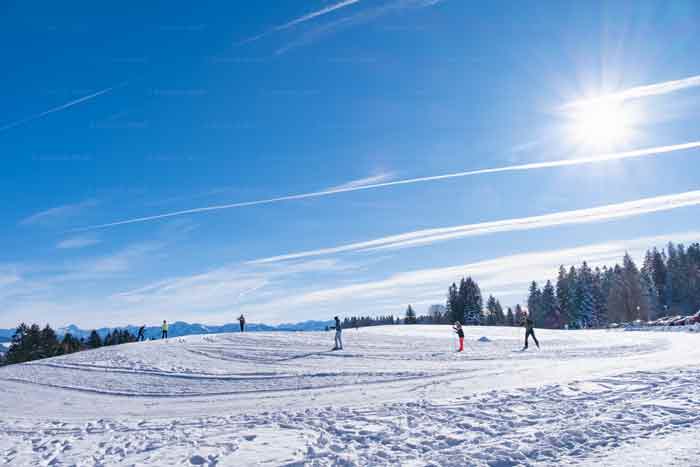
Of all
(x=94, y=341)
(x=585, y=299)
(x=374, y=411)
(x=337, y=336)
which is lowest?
(x=94, y=341)

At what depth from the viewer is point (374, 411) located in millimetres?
11469

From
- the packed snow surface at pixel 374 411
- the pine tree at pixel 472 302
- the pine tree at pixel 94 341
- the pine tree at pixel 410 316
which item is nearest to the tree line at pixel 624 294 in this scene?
the pine tree at pixel 472 302

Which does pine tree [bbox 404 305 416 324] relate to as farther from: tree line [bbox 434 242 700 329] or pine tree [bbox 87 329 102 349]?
pine tree [bbox 87 329 102 349]

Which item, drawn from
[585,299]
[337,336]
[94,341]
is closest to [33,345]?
[94,341]

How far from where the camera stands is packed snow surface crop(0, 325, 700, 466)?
8219 millimetres

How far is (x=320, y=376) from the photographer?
18.1 m

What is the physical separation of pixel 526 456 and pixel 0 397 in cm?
2232

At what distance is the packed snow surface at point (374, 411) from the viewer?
27.0 ft

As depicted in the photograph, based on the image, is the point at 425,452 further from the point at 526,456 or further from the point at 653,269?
the point at 653,269

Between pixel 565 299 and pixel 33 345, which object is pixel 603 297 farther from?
pixel 33 345

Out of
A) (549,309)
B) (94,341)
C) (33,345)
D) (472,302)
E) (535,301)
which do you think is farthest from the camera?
(535,301)

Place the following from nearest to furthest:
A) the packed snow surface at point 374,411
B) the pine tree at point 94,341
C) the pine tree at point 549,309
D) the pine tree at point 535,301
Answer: the packed snow surface at point 374,411, the pine tree at point 94,341, the pine tree at point 549,309, the pine tree at point 535,301

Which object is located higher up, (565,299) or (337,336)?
(565,299)

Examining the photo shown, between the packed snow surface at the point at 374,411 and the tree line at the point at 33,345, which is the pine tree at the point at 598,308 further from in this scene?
the tree line at the point at 33,345
